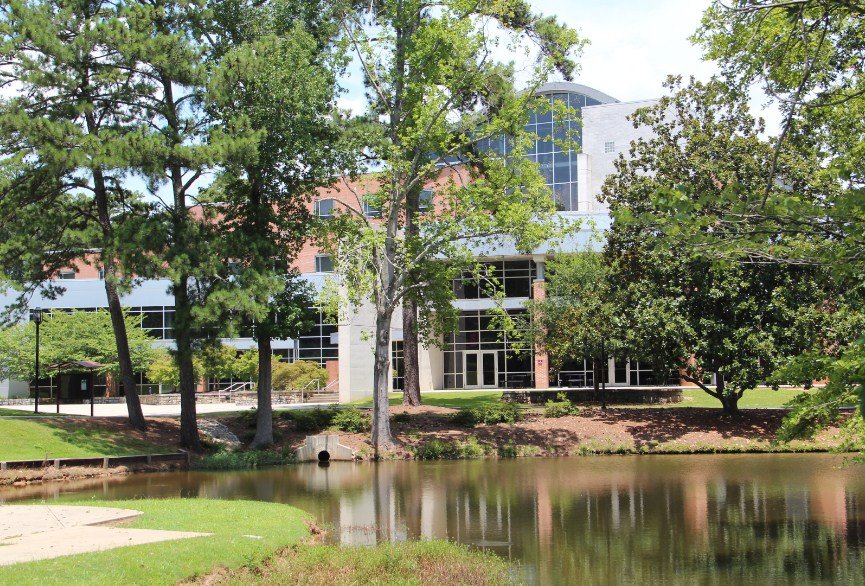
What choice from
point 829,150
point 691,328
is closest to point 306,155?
point 691,328

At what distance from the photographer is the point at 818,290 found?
96.8 ft

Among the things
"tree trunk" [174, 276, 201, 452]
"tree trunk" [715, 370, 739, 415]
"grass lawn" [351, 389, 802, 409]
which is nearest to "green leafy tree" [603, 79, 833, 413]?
"tree trunk" [715, 370, 739, 415]

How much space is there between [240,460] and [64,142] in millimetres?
10341

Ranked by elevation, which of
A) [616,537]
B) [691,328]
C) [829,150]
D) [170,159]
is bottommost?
[616,537]

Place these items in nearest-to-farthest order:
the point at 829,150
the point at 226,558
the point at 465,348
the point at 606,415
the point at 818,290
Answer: the point at 226,558, the point at 829,150, the point at 818,290, the point at 606,415, the point at 465,348

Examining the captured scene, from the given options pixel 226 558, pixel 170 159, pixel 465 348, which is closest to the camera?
pixel 226 558

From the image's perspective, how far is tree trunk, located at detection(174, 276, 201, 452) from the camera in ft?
86.0

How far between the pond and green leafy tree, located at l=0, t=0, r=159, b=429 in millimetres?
7573

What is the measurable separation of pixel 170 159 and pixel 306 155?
4143 millimetres

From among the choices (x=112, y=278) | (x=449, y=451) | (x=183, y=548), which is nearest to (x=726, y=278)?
(x=449, y=451)

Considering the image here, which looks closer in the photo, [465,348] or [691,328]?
[691,328]

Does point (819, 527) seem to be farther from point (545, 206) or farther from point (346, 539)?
point (545, 206)

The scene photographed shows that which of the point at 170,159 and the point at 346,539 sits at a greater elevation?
the point at 170,159

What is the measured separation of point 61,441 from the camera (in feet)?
83.3
